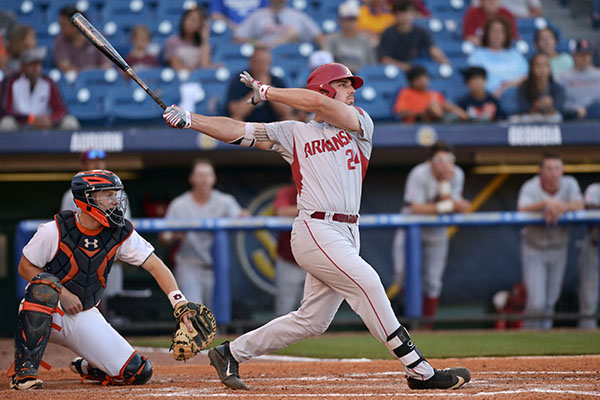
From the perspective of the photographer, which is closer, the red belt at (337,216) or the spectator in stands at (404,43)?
the red belt at (337,216)

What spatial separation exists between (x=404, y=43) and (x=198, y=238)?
3.33 meters

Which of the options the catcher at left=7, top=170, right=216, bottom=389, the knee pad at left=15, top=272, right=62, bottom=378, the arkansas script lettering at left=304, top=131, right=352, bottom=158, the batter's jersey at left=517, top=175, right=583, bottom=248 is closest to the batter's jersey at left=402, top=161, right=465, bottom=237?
the batter's jersey at left=517, top=175, right=583, bottom=248

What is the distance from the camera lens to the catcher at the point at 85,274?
156 inches

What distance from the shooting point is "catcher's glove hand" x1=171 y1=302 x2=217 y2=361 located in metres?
3.78

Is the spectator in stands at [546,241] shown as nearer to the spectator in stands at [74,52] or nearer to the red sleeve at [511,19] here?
the red sleeve at [511,19]

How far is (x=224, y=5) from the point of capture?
9797 mm

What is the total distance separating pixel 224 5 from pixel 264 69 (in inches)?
102

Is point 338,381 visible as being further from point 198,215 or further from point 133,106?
point 133,106

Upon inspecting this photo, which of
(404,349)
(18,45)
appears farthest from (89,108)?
(404,349)

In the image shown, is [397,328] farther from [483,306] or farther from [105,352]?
[483,306]

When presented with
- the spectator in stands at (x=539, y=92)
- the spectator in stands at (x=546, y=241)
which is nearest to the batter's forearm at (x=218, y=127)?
the spectator in stands at (x=546, y=241)

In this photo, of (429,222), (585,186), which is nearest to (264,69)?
(429,222)

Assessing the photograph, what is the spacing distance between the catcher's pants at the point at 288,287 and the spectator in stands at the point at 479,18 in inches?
156

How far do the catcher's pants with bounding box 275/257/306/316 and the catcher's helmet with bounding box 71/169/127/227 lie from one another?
106 inches
